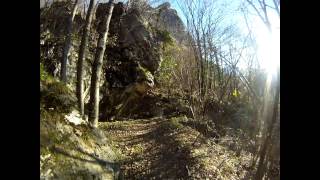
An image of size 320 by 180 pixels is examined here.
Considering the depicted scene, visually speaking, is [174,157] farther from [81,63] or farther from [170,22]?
[170,22]

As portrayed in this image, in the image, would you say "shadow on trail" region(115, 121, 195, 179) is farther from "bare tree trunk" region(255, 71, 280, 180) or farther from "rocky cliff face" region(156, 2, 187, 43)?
"rocky cliff face" region(156, 2, 187, 43)

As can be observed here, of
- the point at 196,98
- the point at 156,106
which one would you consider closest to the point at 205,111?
the point at 196,98

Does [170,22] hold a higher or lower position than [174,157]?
higher

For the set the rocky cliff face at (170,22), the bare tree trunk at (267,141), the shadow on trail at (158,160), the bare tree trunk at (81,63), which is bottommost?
the shadow on trail at (158,160)

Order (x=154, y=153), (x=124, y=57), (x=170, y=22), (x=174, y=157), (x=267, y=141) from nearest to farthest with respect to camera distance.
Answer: (x=267, y=141)
(x=174, y=157)
(x=154, y=153)
(x=124, y=57)
(x=170, y=22)

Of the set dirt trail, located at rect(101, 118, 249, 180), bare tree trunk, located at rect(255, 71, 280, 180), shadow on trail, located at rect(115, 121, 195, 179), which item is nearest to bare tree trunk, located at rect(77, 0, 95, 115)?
dirt trail, located at rect(101, 118, 249, 180)

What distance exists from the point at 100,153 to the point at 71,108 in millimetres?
900

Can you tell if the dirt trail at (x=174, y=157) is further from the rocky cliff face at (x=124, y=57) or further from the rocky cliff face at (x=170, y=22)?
the rocky cliff face at (x=170, y=22)

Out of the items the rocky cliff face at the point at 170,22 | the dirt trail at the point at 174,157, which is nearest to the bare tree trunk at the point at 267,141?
the dirt trail at the point at 174,157

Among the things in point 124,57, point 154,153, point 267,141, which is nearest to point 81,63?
point 154,153
